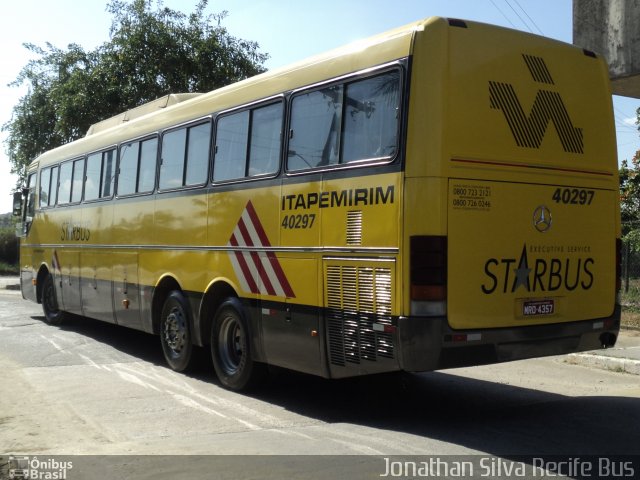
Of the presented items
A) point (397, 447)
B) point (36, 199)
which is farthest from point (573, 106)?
point (36, 199)

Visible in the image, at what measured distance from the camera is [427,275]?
19.8 feet

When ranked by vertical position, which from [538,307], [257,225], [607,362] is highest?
[257,225]

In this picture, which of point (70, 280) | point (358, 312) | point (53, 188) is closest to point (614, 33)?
point (358, 312)

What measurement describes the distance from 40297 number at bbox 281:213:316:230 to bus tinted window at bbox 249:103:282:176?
63cm

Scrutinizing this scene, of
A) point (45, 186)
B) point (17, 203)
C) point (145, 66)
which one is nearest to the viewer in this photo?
point (45, 186)

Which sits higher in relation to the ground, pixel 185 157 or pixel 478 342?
pixel 185 157

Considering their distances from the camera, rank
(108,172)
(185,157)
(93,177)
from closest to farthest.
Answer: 1. (185,157)
2. (108,172)
3. (93,177)

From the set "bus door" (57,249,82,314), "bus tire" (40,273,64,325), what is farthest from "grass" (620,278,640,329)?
"bus tire" (40,273,64,325)

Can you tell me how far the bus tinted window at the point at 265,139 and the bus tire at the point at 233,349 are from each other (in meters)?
1.58

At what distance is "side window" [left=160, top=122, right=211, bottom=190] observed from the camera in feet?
30.5

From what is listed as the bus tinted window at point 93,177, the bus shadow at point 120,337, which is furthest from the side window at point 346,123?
the bus tinted window at point 93,177

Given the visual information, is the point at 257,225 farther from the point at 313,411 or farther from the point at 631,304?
the point at 631,304

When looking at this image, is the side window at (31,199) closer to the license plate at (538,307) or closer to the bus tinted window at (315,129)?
the bus tinted window at (315,129)

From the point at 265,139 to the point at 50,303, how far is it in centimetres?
886
